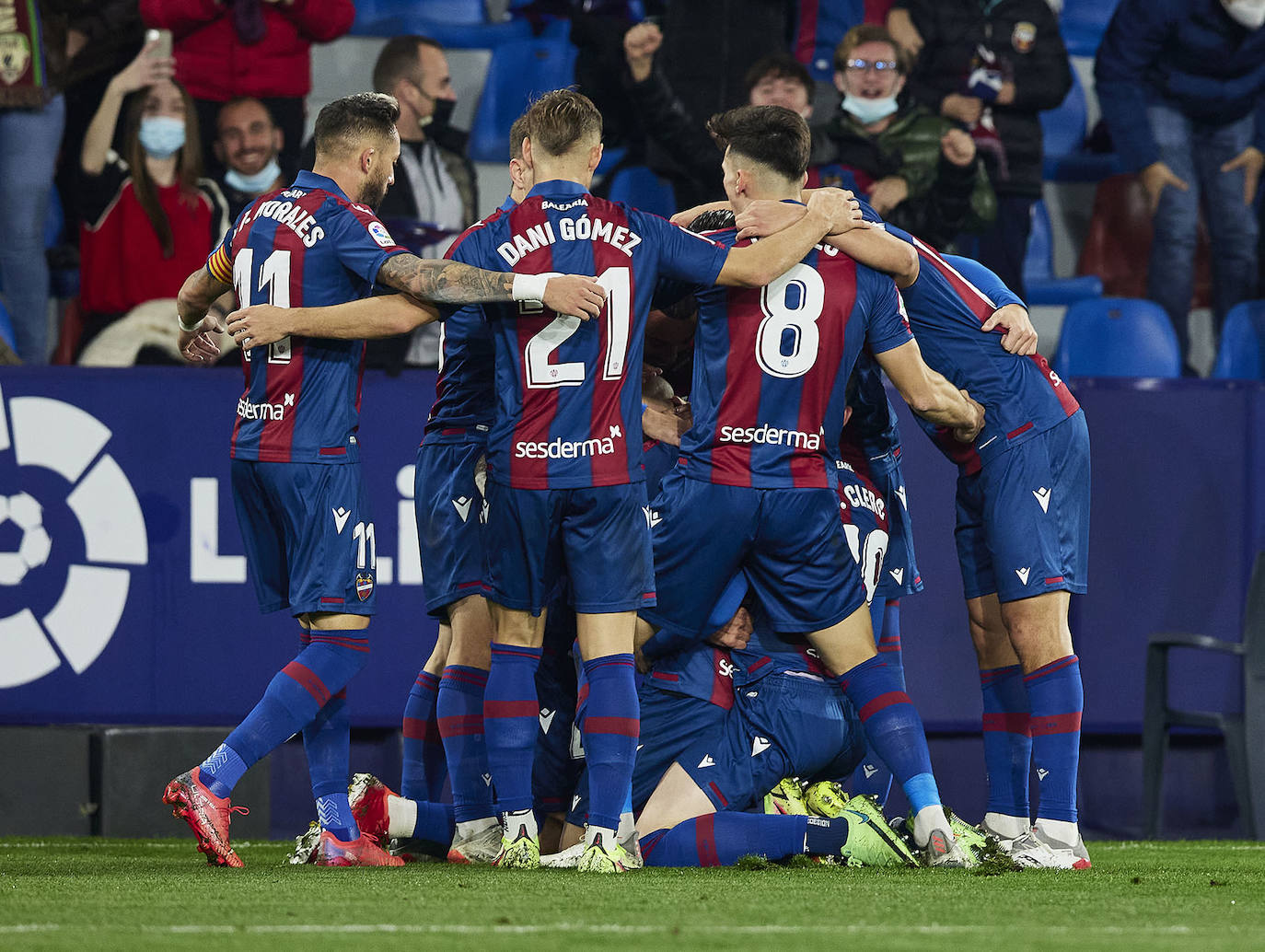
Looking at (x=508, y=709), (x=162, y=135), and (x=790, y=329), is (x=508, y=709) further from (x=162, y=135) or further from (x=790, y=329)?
(x=162, y=135)

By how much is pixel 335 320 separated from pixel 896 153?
4.29 meters

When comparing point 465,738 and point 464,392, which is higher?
point 464,392

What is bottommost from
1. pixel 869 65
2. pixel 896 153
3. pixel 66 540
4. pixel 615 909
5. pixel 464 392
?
pixel 615 909

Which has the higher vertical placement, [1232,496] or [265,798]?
[1232,496]

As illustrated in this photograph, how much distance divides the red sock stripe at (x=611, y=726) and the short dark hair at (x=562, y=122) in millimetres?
1536

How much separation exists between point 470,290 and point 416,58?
3970 mm

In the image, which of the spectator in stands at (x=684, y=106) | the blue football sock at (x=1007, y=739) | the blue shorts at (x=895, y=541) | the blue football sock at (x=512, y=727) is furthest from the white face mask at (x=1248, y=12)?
the blue football sock at (x=512, y=727)

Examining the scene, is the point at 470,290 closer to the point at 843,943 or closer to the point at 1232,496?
the point at 843,943

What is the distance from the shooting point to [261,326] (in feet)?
14.3

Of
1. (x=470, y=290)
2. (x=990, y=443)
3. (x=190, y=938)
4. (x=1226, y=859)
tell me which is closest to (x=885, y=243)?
(x=990, y=443)

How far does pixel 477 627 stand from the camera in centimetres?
481

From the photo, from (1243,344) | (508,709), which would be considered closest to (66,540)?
(508,709)

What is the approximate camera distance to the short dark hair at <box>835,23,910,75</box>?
794 centimetres

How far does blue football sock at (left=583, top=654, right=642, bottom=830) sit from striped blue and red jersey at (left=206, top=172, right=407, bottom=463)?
101cm
